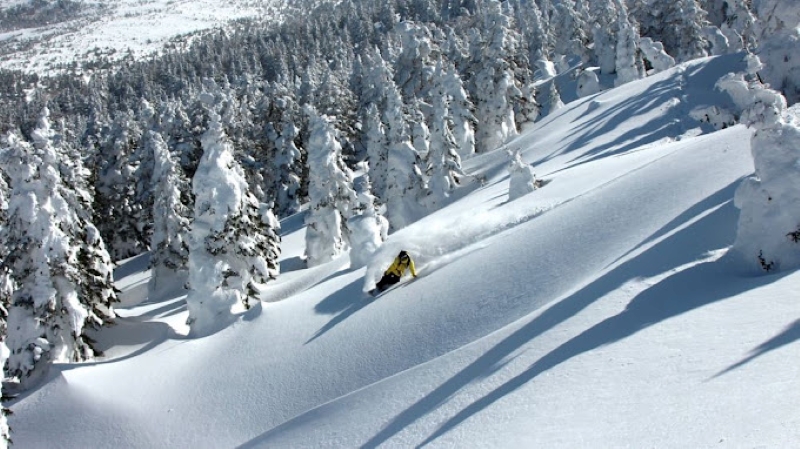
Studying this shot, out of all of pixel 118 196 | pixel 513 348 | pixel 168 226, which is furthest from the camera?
pixel 118 196

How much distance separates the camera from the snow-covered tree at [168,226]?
3922 cm

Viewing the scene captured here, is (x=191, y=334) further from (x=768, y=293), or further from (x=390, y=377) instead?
(x=768, y=293)

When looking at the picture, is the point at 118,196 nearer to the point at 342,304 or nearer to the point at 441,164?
the point at 441,164

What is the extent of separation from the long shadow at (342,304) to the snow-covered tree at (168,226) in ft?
66.6

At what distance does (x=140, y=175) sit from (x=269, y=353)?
119 ft

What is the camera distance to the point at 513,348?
1252 centimetres

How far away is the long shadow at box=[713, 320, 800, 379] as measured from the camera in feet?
28.8

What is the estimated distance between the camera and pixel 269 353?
65.7ft

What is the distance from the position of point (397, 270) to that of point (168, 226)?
2441 centimetres

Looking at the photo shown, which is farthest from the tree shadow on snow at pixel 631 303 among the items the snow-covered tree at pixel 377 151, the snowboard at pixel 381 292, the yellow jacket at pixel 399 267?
the snow-covered tree at pixel 377 151

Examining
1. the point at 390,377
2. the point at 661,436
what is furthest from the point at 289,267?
the point at 661,436

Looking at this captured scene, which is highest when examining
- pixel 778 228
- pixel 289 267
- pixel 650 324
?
pixel 778 228

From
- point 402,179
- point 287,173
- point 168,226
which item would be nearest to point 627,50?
point 402,179

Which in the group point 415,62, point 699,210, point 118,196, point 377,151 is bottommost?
point 377,151
